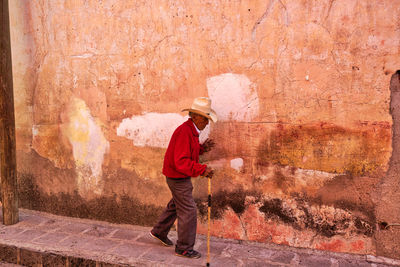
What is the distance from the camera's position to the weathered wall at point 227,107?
3828 millimetres

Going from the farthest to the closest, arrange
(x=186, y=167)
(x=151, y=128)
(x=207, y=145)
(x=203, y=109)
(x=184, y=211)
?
(x=151, y=128) → (x=207, y=145) → (x=184, y=211) → (x=203, y=109) → (x=186, y=167)

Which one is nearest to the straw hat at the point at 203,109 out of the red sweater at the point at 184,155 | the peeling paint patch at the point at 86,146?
the red sweater at the point at 184,155

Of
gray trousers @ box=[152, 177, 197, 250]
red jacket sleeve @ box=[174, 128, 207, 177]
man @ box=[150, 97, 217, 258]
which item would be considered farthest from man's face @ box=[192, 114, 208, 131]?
gray trousers @ box=[152, 177, 197, 250]

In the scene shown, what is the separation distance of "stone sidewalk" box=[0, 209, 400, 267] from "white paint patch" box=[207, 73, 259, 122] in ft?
5.01

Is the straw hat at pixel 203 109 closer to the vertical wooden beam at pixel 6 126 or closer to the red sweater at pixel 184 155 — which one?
the red sweater at pixel 184 155

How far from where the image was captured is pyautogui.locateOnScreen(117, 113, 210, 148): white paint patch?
15.0 feet

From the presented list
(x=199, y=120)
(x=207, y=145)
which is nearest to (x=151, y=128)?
(x=207, y=145)

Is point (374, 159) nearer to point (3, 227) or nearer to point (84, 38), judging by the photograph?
point (84, 38)

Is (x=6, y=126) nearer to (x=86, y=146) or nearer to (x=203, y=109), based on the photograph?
(x=86, y=146)

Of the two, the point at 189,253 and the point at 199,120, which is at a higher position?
the point at 199,120

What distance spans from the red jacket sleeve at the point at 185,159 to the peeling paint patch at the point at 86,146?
1.59 m

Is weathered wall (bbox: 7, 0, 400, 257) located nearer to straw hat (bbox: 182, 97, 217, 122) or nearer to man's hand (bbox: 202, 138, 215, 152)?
man's hand (bbox: 202, 138, 215, 152)

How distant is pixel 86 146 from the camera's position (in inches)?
200

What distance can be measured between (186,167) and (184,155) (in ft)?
0.42
